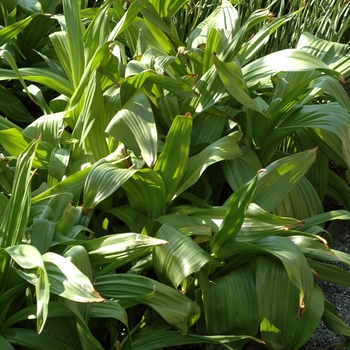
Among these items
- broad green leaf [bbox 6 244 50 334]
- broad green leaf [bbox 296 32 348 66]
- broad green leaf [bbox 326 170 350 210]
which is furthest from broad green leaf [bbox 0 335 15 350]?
broad green leaf [bbox 296 32 348 66]

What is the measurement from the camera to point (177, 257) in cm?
196

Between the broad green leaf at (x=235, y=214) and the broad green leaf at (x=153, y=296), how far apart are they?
23cm

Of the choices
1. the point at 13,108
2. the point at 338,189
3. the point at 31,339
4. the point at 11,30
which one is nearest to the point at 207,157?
the point at 338,189

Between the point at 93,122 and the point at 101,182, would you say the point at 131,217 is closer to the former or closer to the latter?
the point at 101,182

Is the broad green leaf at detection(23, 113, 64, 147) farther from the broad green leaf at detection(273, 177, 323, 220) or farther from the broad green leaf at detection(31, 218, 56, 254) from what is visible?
the broad green leaf at detection(273, 177, 323, 220)

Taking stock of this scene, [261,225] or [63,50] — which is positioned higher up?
[63,50]

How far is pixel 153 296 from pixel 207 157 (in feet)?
2.01

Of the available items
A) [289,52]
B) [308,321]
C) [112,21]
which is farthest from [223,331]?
[112,21]

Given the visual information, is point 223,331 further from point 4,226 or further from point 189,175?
point 4,226

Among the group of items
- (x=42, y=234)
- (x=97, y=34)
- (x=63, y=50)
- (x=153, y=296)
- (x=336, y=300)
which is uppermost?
(x=97, y=34)

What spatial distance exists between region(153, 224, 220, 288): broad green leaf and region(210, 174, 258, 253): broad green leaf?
0.28ft

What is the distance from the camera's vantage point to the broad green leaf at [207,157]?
7.45 feet

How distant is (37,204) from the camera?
214 centimetres

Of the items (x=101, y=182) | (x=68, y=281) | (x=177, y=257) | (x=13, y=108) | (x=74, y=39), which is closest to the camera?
(x=68, y=281)
